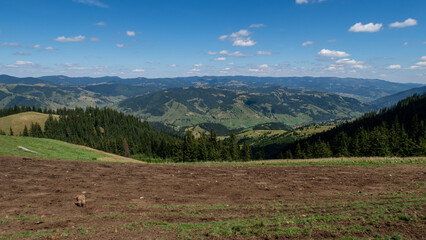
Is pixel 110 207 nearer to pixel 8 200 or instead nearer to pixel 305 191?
pixel 8 200

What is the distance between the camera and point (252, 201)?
63.5ft

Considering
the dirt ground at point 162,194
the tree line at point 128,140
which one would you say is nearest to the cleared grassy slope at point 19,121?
the tree line at point 128,140

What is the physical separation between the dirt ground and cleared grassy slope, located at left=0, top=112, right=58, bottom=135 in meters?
159

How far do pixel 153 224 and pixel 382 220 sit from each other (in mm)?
13527

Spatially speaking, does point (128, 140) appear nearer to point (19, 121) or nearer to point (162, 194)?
point (19, 121)

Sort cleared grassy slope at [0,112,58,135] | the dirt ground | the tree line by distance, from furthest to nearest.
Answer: cleared grassy slope at [0,112,58,135], the tree line, the dirt ground

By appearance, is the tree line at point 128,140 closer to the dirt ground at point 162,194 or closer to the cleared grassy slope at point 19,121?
the cleared grassy slope at point 19,121

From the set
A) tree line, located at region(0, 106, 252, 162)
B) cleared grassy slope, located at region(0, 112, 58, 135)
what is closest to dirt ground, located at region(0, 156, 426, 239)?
tree line, located at region(0, 106, 252, 162)

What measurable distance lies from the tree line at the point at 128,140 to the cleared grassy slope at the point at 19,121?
5594 mm

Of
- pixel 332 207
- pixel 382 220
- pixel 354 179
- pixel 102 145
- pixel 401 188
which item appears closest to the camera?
pixel 382 220

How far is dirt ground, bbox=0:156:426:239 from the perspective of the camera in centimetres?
1300

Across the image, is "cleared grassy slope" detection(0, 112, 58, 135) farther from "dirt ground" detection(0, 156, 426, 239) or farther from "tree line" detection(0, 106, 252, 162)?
"dirt ground" detection(0, 156, 426, 239)

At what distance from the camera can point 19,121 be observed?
161 m

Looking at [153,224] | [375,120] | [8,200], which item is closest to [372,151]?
[153,224]
